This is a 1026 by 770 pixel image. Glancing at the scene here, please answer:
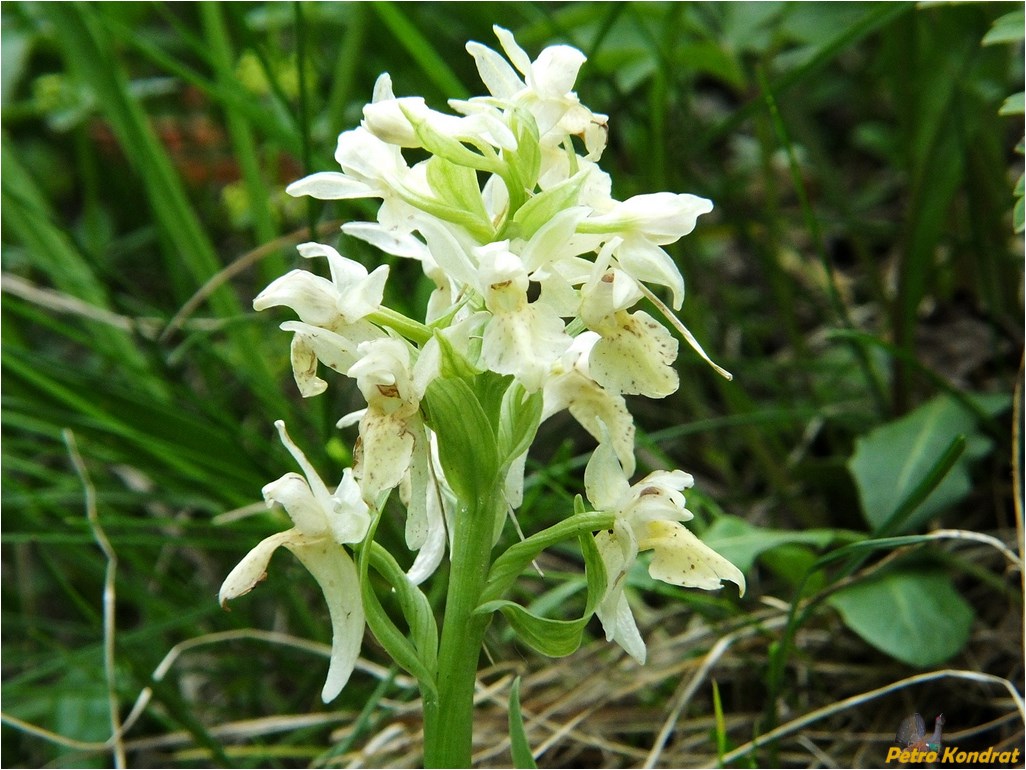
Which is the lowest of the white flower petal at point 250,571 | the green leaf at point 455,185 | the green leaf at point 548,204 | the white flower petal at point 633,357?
the white flower petal at point 250,571

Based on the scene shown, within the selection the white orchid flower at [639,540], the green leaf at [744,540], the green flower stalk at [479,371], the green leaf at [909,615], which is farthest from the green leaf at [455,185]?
the green leaf at [909,615]

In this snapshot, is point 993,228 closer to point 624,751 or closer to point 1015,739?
point 1015,739

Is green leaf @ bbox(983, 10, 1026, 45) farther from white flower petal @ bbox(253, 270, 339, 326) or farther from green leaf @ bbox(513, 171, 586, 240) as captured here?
white flower petal @ bbox(253, 270, 339, 326)

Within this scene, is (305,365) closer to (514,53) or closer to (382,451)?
(382,451)

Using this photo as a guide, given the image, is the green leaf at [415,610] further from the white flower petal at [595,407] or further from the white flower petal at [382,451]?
the white flower petal at [595,407]

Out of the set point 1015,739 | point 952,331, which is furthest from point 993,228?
point 1015,739

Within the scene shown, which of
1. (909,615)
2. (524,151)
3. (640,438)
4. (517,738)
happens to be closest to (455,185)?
(524,151)

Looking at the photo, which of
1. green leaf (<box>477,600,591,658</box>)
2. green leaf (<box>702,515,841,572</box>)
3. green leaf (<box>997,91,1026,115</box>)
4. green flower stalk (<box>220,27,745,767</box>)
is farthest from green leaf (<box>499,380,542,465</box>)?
green leaf (<box>997,91,1026,115</box>)
